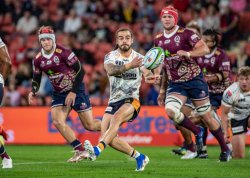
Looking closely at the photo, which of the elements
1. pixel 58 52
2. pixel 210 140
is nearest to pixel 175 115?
pixel 58 52

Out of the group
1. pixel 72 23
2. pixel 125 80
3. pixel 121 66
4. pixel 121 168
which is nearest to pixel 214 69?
pixel 125 80

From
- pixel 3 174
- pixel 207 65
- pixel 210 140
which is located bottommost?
pixel 210 140

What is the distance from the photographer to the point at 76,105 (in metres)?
14.4

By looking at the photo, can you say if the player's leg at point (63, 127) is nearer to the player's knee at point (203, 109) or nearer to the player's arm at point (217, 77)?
the player's knee at point (203, 109)

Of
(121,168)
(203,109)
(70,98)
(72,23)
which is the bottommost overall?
(121,168)

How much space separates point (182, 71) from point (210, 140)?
668 centimetres

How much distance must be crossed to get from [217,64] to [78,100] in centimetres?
306

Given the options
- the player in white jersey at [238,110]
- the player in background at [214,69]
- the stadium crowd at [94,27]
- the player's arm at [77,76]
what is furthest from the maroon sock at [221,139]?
the stadium crowd at [94,27]

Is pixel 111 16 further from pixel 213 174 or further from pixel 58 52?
pixel 213 174

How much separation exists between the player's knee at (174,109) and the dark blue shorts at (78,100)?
1682mm

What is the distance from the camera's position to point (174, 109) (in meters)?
13.5

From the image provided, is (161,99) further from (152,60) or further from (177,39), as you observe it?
(152,60)

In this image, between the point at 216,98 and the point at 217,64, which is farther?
the point at 216,98

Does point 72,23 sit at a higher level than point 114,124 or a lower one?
higher
